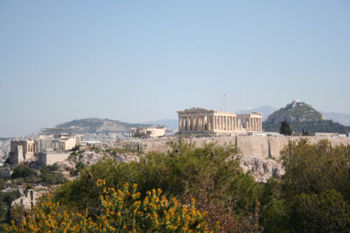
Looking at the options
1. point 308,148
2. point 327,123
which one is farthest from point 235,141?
point 327,123

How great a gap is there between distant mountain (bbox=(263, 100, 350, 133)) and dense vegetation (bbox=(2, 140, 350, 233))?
81885 millimetres

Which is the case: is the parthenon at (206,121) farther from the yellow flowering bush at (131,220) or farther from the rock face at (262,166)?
the yellow flowering bush at (131,220)

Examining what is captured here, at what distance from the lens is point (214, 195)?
18.0 m

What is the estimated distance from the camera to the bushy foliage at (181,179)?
1875cm

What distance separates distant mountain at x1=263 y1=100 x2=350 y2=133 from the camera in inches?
4222

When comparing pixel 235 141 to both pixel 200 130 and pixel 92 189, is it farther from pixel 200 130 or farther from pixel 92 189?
pixel 92 189

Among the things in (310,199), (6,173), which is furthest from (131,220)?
(6,173)

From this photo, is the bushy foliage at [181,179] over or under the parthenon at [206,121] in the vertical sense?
under

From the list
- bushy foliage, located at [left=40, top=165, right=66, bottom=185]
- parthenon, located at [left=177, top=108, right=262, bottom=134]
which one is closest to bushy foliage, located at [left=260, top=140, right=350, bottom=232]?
bushy foliage, located at [left=40, top=165, right=66, bottom=185]

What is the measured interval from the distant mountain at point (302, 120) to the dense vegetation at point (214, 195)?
8188cm

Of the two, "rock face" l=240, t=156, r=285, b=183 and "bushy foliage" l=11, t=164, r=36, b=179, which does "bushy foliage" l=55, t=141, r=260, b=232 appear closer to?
"bushy foliage" l=11, t=164, r=36, b=179

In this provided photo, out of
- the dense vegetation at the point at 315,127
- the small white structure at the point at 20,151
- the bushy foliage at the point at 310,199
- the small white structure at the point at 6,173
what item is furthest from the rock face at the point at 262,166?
the dense vegetation at the point at 315,127

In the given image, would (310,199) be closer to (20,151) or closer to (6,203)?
(6,203)

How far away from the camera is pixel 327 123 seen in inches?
4405
